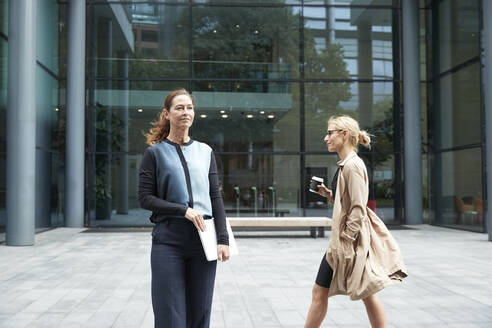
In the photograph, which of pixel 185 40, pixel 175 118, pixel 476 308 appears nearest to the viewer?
pixel 175 118

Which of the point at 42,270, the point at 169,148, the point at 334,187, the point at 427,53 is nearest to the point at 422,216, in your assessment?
the point at 427,53

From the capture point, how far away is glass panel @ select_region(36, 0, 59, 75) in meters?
14.5

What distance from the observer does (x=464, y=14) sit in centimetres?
1540

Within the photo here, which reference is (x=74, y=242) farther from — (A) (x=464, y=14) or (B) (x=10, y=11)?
(A) (x=464, y=14)

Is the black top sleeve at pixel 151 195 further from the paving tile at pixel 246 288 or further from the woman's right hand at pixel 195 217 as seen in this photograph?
the paving tile at pixel 246 288

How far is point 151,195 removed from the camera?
2.83m

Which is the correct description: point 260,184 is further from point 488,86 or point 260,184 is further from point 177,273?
point 177,273

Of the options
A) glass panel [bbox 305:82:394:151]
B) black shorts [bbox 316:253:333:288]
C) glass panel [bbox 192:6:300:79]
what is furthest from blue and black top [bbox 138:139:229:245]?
glass panel [bbox 305:82:394:151]

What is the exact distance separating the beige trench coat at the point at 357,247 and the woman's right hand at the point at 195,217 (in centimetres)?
129

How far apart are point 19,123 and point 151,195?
31.1 feet

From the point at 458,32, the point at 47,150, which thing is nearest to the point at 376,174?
the point at 458,32

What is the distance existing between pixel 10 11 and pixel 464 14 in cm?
1251

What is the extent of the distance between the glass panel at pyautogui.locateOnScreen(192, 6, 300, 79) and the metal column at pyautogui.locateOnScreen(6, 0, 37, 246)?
645cm

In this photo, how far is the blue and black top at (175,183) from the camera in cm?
283
